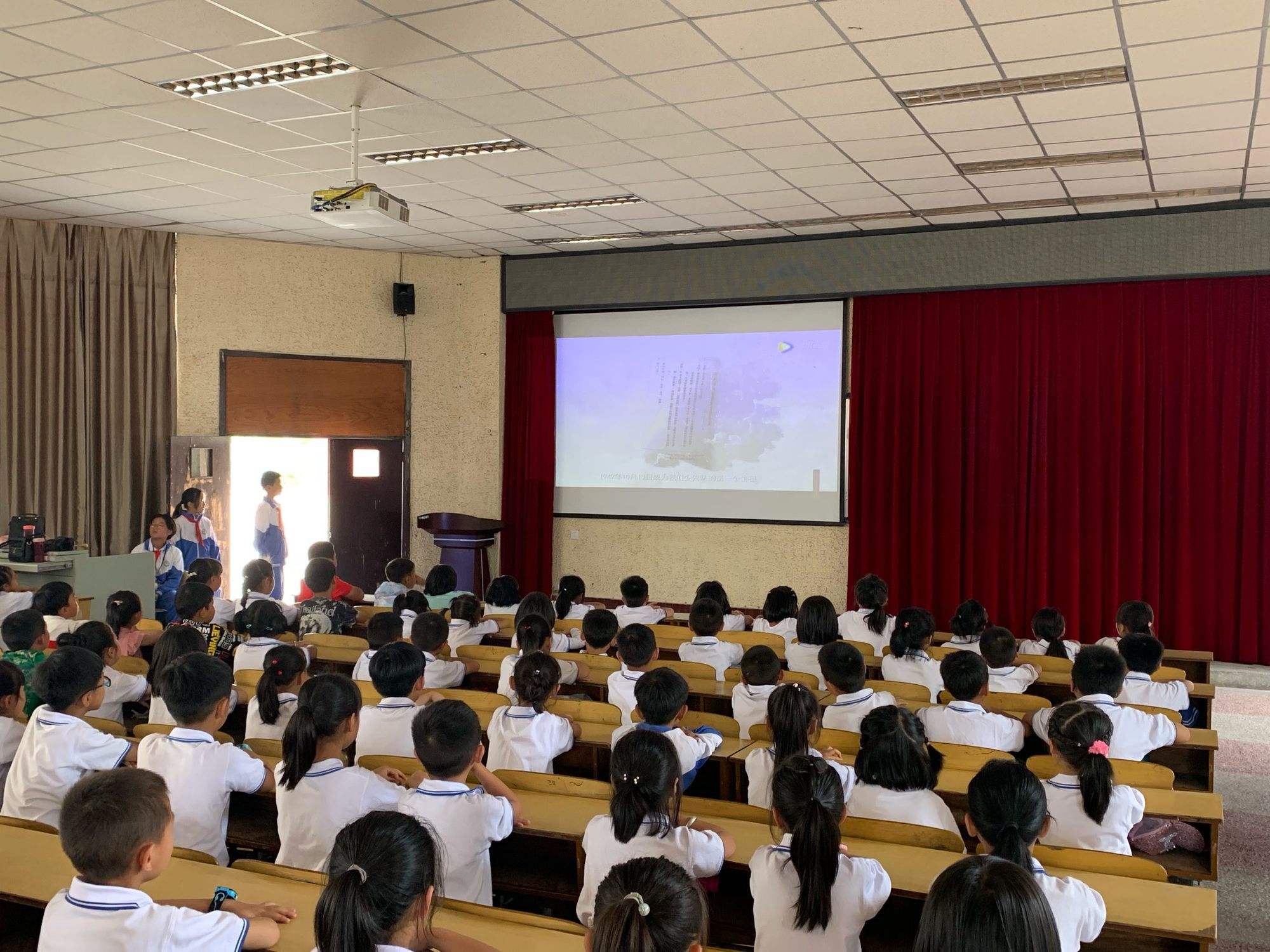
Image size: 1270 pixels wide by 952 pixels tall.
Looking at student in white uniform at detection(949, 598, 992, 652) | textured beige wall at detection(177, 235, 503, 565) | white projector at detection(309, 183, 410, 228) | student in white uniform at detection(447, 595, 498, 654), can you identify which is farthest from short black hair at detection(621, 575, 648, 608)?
textured beige wall at detection(177, 235, 503, 565)

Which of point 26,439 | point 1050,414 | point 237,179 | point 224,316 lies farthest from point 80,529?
point 1050,414

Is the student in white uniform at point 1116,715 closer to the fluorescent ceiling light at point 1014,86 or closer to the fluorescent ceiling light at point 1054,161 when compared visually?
the fluorescent ceiling light at point 1014,86

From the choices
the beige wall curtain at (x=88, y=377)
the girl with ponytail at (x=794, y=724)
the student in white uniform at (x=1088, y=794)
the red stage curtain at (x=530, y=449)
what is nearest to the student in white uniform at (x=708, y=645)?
the girl with ponytail at (x=794, y=724)

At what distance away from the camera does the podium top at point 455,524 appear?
9.67 metres

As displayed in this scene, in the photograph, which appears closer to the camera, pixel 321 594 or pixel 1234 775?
pixel 1234 775

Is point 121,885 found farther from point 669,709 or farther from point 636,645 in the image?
point 636,645

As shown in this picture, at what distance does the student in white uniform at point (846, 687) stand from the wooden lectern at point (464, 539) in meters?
6.09

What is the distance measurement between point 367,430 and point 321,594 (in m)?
4.09

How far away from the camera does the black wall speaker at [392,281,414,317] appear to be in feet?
32.8

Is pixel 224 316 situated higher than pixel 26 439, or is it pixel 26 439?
pixel 224 316

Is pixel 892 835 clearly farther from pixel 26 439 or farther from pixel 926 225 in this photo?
pixel 26 439

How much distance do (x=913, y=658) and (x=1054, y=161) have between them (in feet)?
11.3

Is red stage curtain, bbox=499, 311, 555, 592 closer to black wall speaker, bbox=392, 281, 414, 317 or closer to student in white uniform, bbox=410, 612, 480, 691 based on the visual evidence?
black wall speaker, bbox=392, 281, 414, 317

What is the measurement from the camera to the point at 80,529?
8.64 meters
